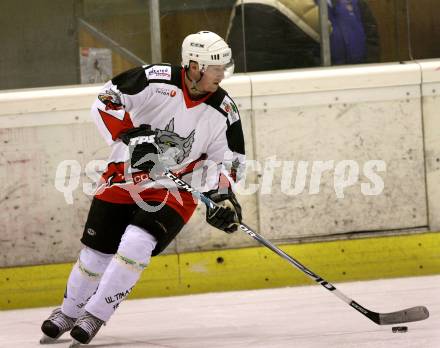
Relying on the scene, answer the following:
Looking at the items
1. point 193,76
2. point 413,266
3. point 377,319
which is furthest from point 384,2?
point 377,319

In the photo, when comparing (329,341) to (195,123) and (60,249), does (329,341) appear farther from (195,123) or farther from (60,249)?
(60,249)

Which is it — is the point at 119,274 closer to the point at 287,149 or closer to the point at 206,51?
the point at 206,51

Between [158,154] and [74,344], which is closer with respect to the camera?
[74,344]

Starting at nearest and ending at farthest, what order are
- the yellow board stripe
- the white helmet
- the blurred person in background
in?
1. the white helmet
2. the yellow board stripe
3. the blurred person in background

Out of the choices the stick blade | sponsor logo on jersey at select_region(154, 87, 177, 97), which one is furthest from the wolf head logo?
the stick blade

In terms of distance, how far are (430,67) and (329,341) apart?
2307 millimetres

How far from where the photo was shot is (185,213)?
452 centimetres

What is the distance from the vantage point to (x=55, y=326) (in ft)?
14.9

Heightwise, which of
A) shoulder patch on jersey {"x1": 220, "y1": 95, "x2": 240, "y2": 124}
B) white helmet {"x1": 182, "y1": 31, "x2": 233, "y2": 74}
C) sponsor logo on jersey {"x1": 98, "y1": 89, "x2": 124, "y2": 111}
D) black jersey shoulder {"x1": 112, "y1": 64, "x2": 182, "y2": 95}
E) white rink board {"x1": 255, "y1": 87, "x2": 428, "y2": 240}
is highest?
white helmet {"x1": 182, "y1": 31, "x2": 233, "y2": 74}

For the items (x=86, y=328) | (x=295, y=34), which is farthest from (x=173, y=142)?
(x=295, y=34)

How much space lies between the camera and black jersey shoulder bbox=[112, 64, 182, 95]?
4500 millimetres

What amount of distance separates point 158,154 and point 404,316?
1133mm

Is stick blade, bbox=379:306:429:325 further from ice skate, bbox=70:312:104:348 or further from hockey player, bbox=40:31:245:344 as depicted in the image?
ice skate, bbox=70:312:104:348

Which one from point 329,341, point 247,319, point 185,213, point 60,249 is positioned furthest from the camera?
point 60,249
